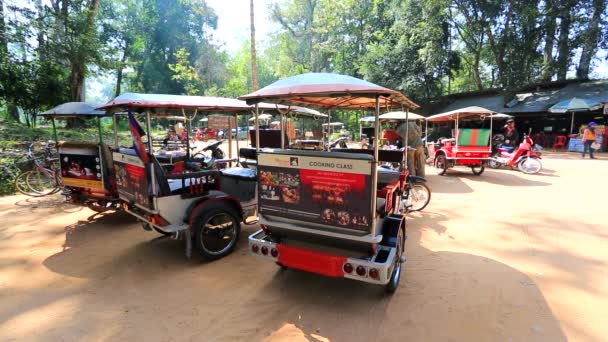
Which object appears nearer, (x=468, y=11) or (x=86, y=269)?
(x=86, y=269)

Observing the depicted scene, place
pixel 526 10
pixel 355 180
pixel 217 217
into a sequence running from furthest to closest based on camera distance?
pixel 526 10 → pixel 217 217 → pixel 355 180

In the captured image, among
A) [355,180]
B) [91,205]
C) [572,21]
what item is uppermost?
[572,21]

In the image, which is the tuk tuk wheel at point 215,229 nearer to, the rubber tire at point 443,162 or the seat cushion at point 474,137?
the rubber tire at point 443,162

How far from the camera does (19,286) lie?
3.54 metres

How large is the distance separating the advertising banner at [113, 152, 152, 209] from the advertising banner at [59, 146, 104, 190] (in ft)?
2.88

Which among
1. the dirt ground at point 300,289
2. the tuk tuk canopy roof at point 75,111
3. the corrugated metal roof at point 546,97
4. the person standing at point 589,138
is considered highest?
the corrugated metal roof at point 546,97

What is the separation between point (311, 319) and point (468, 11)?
69.2 feet

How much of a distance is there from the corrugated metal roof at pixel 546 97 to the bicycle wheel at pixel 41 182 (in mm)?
20568

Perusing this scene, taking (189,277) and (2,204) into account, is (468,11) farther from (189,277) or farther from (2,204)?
(2,204)

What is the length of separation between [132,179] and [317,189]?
2627mm

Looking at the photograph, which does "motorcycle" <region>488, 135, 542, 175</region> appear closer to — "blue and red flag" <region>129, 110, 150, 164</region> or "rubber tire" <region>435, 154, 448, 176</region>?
"rubber tire" <region>435, 154, 448, 176</region>

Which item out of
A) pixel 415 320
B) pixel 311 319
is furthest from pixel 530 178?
pixel 311 319

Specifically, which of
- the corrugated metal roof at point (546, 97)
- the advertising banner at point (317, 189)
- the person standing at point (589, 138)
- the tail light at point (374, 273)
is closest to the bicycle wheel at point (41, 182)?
the advertising banner at point (317, 189)

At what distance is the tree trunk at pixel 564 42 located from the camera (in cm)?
1597
